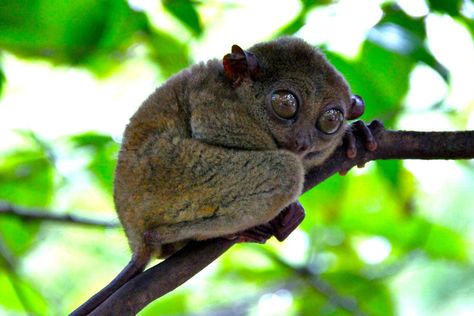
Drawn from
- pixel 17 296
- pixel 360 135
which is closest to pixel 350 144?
pixel 360 135

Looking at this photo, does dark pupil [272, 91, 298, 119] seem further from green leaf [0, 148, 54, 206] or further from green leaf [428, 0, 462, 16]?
green leaf [0, 148, 54, 206]

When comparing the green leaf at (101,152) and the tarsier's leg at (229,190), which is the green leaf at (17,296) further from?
the tarsier's leg at (229,190)

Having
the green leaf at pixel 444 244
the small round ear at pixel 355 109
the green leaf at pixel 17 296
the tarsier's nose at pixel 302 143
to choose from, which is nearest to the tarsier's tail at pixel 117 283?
the tarsier's nose at pixel 302 143

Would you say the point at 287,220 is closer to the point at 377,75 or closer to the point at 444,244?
the point at 377,75

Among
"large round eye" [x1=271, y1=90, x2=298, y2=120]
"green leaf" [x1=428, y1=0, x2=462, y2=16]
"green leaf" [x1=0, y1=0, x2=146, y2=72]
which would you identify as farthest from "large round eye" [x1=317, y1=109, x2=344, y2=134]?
"green leaf" [x1=0, y1=0, x2=146, y2=72]

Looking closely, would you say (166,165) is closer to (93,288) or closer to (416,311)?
(93,288)

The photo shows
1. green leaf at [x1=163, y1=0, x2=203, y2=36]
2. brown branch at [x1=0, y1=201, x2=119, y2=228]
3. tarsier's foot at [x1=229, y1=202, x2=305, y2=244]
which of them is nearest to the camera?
tarsier's foot at [x1=229, y1=202, x2=305, y2=244]

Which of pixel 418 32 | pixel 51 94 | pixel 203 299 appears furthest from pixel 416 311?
pixel 418 32
